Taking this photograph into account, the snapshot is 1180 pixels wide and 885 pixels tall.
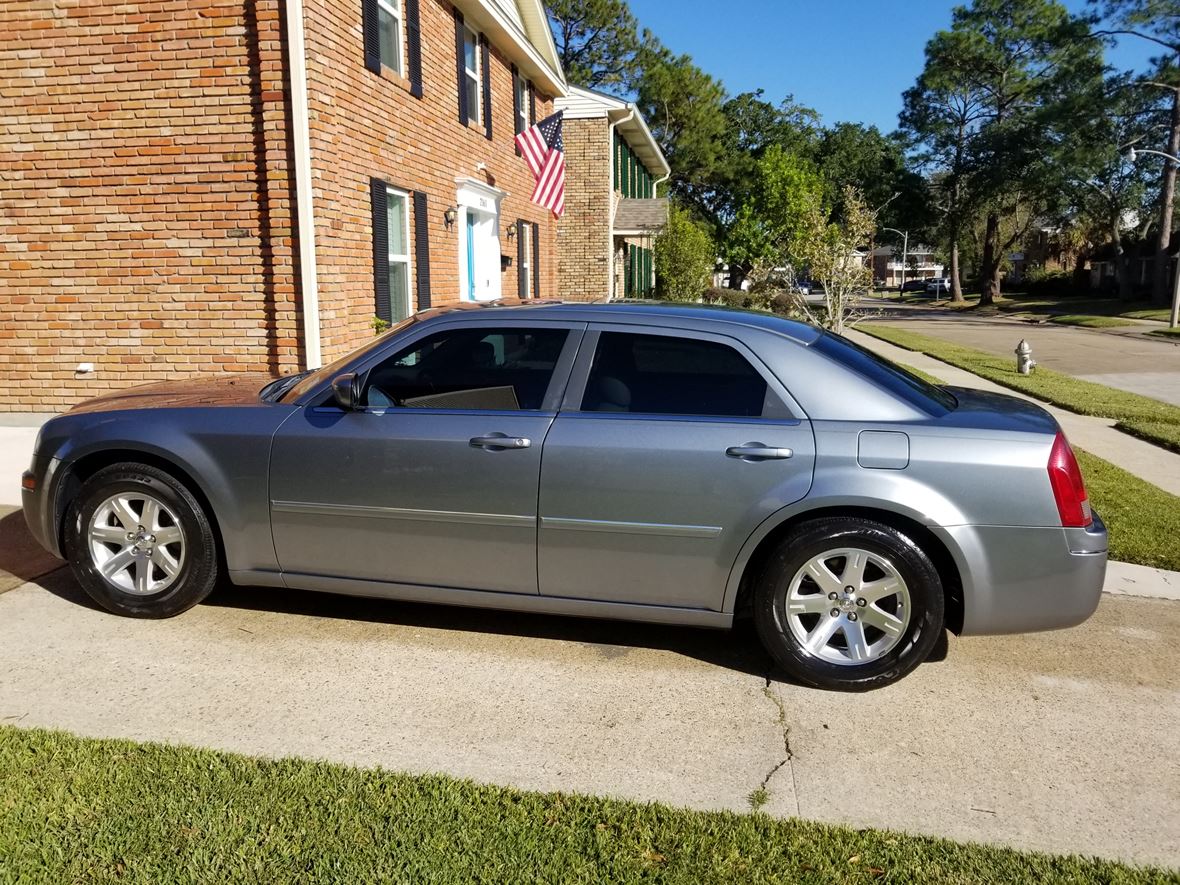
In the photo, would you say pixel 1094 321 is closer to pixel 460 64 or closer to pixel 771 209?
pixel 771 209

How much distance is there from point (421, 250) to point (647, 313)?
7618mm

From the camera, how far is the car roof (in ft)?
13.3

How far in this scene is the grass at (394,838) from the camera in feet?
8.35

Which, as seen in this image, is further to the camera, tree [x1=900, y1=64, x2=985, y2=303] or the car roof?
tree [x1=900, y1=64, x2=985, y2=303]

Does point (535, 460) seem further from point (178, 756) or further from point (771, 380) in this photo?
point (178, 756)

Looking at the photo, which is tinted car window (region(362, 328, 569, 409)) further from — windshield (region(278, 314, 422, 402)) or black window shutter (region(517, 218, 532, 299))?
black window shutter (region(517, 218, 532, 299))

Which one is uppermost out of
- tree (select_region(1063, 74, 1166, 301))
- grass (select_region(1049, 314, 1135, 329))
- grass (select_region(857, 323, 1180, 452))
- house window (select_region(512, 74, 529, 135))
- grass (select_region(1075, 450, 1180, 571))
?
tree (select_region(1063, 74, 1166, 301))

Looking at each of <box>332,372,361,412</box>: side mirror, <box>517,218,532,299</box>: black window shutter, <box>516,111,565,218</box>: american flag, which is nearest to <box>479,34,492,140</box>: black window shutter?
<box>516,111,565,218</box>: american flag

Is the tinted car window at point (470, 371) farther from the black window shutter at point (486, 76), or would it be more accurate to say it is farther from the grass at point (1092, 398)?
the black window shutter at point (486, 76)

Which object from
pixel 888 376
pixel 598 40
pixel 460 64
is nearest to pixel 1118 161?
pixel 598 40

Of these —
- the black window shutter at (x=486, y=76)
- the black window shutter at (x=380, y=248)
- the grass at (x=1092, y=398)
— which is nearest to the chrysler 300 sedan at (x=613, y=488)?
the black window shutter at (x=380, y=248)

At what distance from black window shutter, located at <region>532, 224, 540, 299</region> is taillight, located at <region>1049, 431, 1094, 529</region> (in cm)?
1410

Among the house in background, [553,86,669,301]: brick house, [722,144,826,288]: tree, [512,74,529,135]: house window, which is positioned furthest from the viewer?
the house in background

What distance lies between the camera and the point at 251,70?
27.3ft
